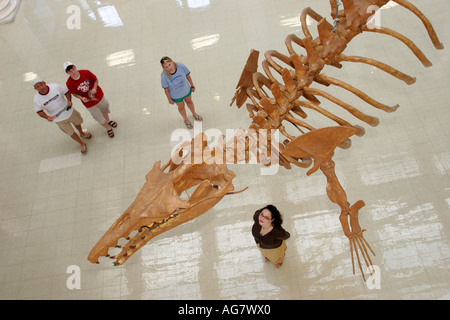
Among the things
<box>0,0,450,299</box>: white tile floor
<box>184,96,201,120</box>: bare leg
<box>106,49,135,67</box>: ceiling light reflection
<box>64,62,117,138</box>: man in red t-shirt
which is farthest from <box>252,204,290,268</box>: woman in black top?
<box>106,49,135,67</box>: ceiling light reflection

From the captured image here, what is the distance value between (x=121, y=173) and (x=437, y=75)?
4932mm

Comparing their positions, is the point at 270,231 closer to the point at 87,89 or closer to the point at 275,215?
the point at 275,215

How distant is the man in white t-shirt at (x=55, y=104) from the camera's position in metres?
4.48

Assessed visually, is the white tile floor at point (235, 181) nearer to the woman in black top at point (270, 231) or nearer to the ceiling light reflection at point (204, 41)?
the ceiling light reflection at point (204, 41)

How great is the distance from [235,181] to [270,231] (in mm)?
1428

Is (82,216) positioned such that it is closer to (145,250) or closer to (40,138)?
(145,250)

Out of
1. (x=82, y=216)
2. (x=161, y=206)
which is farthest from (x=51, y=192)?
(x=161, y=206)

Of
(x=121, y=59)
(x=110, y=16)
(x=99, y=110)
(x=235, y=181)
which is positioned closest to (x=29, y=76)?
(x=121, y=59)

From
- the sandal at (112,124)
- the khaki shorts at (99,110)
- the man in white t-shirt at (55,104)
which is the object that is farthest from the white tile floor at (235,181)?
the man in white t-shirt at (55,104)

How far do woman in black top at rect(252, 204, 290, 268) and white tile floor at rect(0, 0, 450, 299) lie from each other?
525 millimetres

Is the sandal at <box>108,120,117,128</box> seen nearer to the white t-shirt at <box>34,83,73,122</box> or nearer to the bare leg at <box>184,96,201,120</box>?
the white t-shirt at <box>34,83,73,122</box>

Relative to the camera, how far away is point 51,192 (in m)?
5.16

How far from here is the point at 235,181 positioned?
4.77 m

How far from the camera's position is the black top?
3.42m
